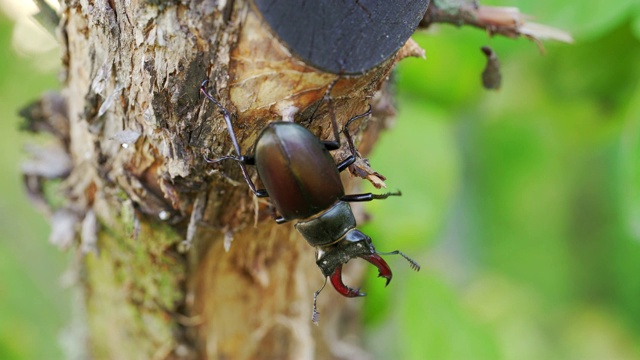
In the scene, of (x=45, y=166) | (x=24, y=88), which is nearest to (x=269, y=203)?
(x=45, y=166)

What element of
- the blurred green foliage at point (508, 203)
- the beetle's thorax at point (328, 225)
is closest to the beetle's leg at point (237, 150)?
the beetle's thorax at point (328, 225)

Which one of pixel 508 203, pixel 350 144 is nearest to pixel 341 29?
pixel 350 144

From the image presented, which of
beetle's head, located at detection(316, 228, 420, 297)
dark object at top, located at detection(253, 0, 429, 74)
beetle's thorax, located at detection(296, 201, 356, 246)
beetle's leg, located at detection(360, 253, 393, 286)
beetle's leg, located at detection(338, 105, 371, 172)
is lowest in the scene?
beetle's leg, located at detection(360, 253, 393, 286)

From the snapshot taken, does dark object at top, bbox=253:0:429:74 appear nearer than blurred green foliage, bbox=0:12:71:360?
Yes

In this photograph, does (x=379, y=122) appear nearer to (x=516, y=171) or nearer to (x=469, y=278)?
(x=516, y=171)

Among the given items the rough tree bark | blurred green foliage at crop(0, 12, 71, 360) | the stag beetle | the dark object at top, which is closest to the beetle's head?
the stag beetle

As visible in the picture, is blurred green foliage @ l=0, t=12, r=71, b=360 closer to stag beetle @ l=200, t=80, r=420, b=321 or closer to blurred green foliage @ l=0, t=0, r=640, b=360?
blurred green foliage @ l=0, t=0, r=640, b=360

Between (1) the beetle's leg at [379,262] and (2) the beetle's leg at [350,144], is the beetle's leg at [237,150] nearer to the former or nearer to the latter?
(2) the beetle's leg at [350,144]
